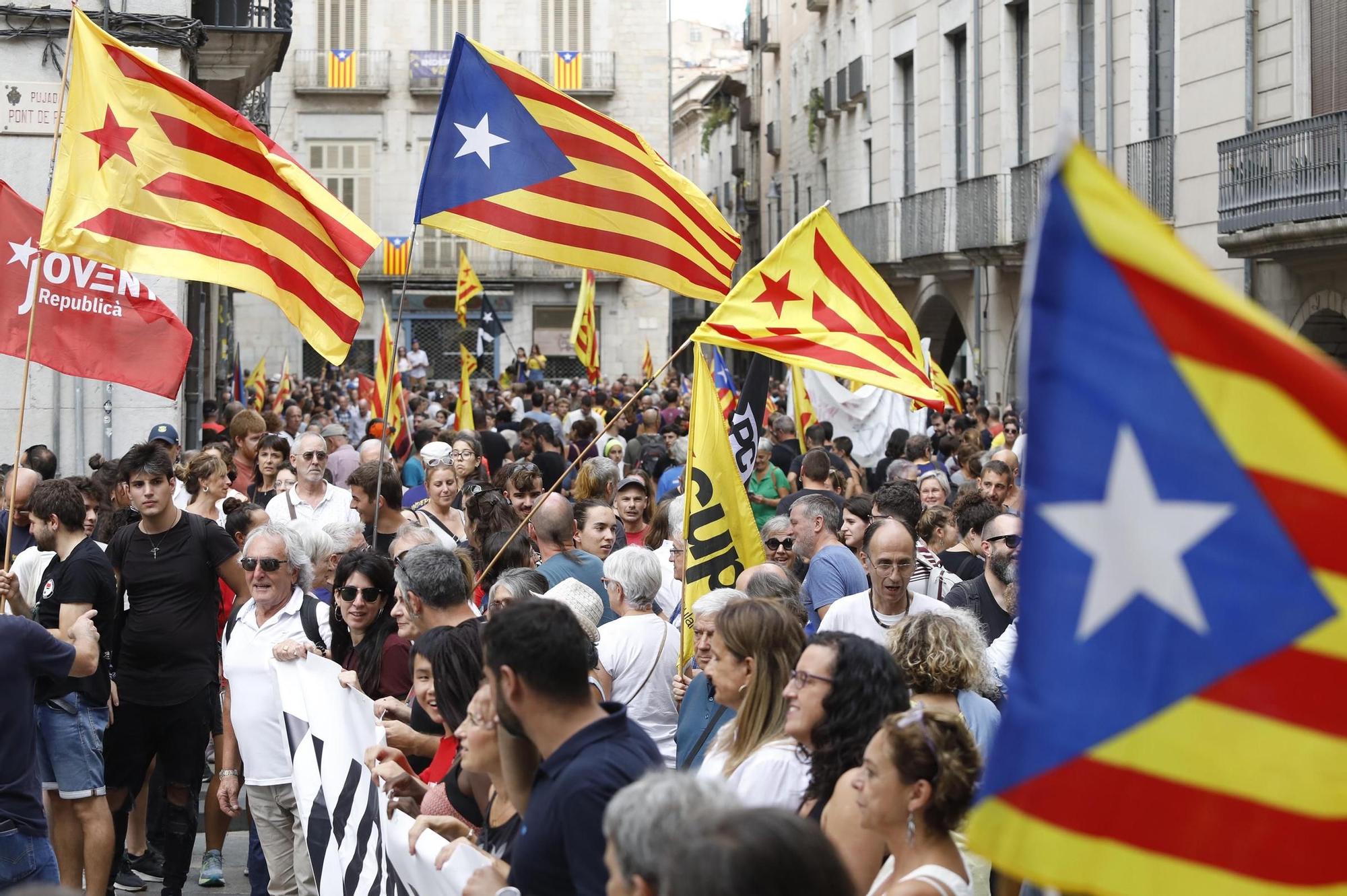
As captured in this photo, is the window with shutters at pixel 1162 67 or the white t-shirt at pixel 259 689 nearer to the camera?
the white t-shirt at pixel 259 689

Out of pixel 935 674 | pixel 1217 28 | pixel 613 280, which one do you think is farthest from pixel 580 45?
pixel 935 674

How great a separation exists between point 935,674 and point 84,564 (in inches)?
140

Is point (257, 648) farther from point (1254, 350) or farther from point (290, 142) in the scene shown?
point (290, 142)

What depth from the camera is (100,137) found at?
7344 millimetres

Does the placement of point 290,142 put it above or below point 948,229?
above

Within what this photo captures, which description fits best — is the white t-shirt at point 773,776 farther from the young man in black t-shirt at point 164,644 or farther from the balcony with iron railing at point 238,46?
the balcony with iron railing at point 238,46

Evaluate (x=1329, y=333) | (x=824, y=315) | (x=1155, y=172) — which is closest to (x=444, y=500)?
(x=824, y=315)

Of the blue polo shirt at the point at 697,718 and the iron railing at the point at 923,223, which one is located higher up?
the iron railing at the point at 923,223

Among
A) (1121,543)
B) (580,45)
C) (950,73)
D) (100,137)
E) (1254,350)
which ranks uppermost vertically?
(580,45)

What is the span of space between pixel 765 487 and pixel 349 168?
124 ft

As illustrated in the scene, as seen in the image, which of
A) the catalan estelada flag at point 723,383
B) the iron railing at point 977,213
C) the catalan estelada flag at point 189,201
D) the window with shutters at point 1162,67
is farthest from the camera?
the iron railing at point 977,213

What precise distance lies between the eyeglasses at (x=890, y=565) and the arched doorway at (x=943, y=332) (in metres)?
24.8

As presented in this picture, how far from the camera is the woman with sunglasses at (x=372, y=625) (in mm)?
5891

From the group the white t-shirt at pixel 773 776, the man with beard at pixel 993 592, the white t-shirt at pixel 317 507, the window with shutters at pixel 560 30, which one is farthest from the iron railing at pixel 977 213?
the window with shutters at pixel 560 30
